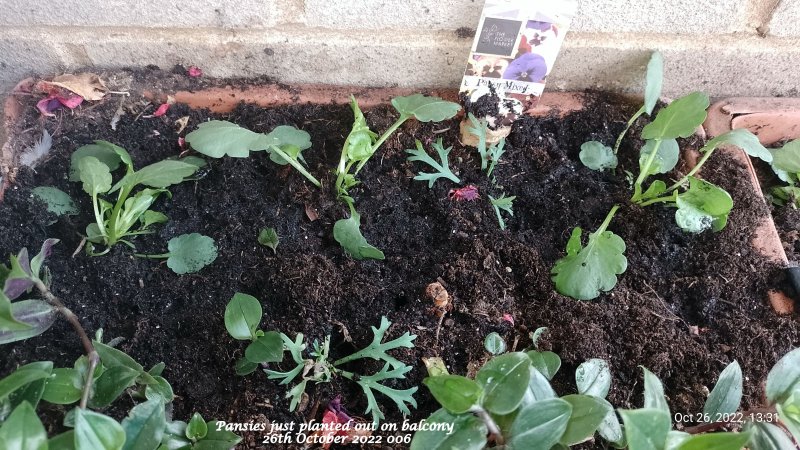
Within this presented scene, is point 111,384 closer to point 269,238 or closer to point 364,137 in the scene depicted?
point 269,238

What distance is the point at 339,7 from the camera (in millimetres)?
1081

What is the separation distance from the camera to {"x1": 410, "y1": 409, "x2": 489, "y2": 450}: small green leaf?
694 millimetres

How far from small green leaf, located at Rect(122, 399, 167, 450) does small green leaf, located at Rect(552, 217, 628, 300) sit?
2.13 ft

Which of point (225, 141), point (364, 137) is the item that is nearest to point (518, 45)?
point (364, 137)

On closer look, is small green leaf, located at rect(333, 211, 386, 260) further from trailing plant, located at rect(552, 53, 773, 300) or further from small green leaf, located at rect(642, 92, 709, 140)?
small green leaf, located at rect(642, 92, 709, 140)

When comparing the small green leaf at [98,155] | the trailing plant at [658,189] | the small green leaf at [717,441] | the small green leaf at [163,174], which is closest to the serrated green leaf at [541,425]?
the small green leaf at [717,441]

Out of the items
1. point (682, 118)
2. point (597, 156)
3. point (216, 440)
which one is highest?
point (682, 118)

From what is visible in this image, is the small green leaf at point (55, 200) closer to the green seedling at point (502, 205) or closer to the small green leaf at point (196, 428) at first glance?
the small green leaf at point (196, 428)

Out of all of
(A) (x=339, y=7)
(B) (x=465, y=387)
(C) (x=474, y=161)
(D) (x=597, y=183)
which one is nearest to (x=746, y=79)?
(D) (x=597, y=183)

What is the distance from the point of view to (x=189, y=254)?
3.32 ft

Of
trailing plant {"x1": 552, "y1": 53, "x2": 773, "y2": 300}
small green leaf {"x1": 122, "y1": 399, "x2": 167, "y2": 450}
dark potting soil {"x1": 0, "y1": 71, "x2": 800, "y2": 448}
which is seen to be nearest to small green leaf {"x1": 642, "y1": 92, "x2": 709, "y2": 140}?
trailing plant {"x1": 552, "y1": 53, "x2": 773, "y2": 300}

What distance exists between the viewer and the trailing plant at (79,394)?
0.62 metres

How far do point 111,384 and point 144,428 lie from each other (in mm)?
89

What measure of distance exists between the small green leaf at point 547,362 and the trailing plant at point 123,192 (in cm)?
64
